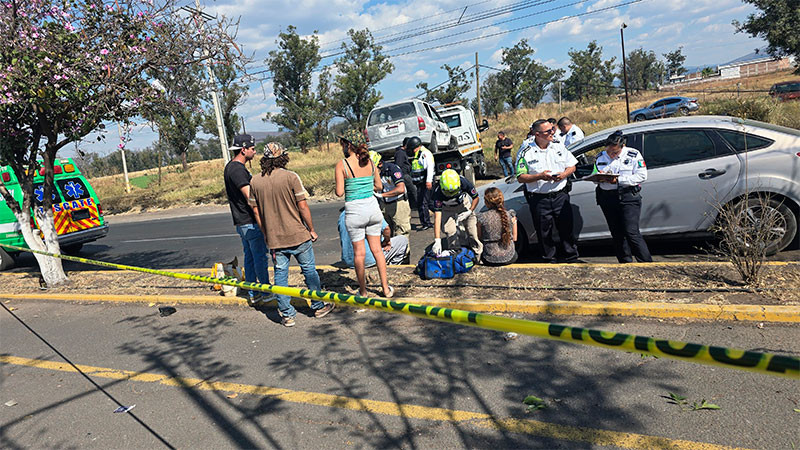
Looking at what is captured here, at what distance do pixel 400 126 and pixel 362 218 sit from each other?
8612 mm

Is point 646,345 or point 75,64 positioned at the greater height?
point 75,64

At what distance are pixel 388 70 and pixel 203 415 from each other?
3982 centimetres

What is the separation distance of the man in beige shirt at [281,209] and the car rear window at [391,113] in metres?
8.74

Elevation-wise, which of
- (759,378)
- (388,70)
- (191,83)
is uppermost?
(388,70)

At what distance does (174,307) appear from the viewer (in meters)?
6.24

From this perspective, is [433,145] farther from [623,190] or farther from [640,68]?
[640,68]

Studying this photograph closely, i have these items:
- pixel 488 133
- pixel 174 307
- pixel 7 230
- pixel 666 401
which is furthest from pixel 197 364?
pixel 488 133

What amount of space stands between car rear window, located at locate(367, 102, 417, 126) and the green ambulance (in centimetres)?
716

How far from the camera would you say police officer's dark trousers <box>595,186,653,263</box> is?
203 inches

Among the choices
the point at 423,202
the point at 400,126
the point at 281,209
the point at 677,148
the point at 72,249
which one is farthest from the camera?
the point at 400,126

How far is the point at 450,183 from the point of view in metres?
5.75

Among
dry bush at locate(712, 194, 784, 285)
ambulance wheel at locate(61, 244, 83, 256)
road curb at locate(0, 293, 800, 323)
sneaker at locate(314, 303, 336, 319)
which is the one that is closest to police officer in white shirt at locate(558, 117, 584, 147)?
dry bush at locate(712, 194, 784, 285)

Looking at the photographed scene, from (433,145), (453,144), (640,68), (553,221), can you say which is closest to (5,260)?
(433,145)

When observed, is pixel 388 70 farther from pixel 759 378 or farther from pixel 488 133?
pixel 759 378
